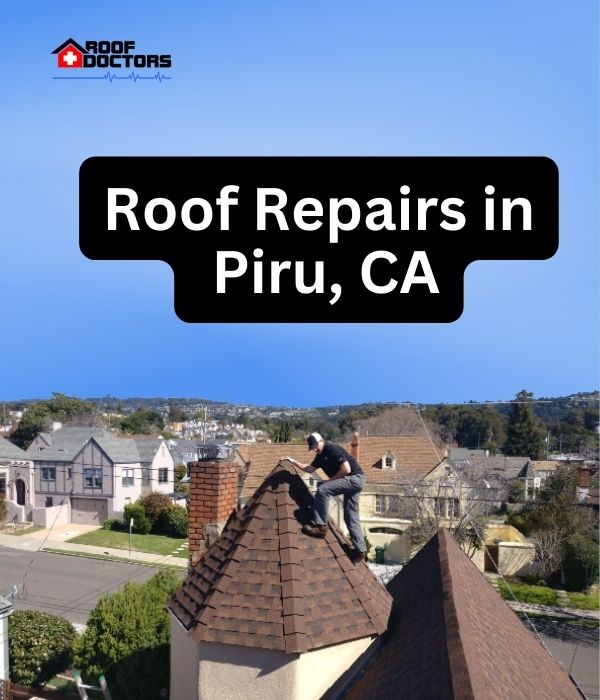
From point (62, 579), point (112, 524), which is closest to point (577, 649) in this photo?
point (62, 579)

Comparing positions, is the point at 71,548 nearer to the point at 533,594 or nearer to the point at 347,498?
the point at 533,594

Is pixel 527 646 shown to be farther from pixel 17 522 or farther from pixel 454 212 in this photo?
pixel 17 522

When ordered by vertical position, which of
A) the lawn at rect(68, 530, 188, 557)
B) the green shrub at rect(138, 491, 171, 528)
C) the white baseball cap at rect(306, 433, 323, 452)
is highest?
the white baseball cap at rect(306, 433, 323, 452)

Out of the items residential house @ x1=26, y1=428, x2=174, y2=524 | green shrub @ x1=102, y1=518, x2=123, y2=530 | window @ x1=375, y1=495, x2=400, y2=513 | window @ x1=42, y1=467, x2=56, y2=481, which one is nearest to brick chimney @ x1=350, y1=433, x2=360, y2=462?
window @ x1=375, y1=495, x2=400, y2=513

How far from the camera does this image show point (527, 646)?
25.1 ft

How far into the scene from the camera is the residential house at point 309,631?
548cm

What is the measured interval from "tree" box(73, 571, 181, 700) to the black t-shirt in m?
8.11

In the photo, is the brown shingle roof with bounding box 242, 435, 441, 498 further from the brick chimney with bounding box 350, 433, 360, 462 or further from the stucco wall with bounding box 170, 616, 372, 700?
the stucco wall with bounding box 170, 616, 372, 700

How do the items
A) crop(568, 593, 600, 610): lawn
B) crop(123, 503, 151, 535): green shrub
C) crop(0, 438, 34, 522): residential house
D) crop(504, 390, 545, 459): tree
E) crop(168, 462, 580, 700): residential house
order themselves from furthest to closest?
1. crop(504, 390, 545, 459): tree
2. crop(0, 438, 34, 522): residential house
3. crop(123, 503, 151, 535): green shrub
4. crop(568, 593, 600, 610): lawn
5. crop(168, 462, 580, 700): residential house

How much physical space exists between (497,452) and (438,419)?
668 cm

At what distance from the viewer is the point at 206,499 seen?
8203 mm

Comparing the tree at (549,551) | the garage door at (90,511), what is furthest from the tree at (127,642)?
the garage door at (90,511)

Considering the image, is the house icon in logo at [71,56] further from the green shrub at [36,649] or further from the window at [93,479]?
the window at [93,479]

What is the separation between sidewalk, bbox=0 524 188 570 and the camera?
2995 cm
